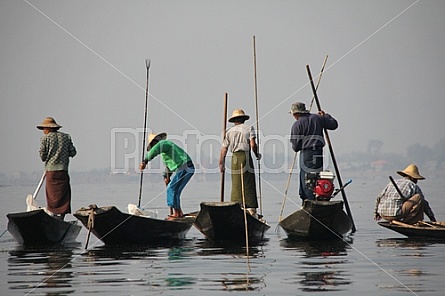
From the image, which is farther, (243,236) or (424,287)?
(243,236)

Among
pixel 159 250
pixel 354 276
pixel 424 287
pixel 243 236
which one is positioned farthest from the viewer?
pixel 243 236

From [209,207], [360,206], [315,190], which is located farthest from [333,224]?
[360,206]

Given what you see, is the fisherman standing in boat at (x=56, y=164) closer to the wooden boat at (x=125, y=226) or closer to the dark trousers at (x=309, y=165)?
the wooden boat at (x=125, y=226)

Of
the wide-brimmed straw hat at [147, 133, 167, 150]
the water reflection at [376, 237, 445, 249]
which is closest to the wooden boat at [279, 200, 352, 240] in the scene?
the water reflection at [376, 237, 445, 249]

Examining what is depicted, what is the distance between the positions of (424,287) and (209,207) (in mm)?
4850

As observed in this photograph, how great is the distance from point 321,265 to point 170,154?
459 centimetres

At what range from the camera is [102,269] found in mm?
11688

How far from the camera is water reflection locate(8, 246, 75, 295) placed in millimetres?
10258

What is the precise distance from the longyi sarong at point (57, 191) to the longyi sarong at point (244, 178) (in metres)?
2.73

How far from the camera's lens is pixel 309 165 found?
15.2 metres

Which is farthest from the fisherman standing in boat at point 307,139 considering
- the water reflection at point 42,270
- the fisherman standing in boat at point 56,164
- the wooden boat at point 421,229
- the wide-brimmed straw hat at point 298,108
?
the water reflection at point 42,270

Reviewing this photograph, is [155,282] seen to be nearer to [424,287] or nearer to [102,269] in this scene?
[102,269]

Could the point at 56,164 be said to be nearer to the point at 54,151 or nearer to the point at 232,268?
the point at 54,151

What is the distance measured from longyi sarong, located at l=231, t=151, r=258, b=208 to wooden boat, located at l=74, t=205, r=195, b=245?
997 mm
